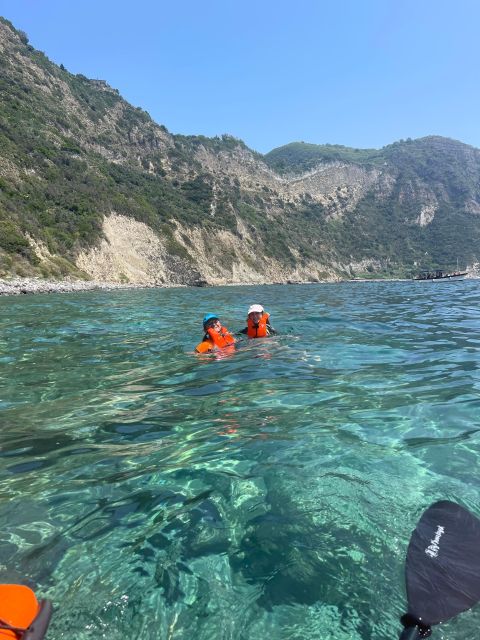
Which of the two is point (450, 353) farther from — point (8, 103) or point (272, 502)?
point (8, 103)

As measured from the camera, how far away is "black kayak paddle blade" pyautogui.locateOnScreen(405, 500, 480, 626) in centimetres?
248

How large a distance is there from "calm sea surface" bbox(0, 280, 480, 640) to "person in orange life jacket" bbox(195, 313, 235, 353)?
1.40 m

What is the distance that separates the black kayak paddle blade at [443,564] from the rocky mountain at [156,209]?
41162 millimetres

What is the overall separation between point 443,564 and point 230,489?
1.67m

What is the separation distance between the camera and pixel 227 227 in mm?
76750

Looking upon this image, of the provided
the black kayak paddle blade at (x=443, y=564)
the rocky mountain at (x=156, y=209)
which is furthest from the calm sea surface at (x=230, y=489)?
the rocky mountain at (x=156, y=209)

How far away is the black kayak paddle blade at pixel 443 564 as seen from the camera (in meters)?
2.48

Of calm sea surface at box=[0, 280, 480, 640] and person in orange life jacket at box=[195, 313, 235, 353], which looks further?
person in orange life jacket at box=[195, 313, 235, 353]

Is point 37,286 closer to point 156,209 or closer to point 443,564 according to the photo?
point 443,564

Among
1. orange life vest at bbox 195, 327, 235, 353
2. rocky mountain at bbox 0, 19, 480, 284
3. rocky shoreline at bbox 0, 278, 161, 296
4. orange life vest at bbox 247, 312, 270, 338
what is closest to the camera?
orange life vest at bbox 195, 327, 235, 353

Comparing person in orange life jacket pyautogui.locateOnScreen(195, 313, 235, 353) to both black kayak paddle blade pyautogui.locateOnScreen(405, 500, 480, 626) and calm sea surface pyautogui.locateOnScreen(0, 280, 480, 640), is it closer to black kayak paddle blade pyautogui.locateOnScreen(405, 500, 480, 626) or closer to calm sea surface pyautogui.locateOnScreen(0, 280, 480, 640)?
calm sea surface pyautogui.locateOnScreen(0, 280, 480, 640)

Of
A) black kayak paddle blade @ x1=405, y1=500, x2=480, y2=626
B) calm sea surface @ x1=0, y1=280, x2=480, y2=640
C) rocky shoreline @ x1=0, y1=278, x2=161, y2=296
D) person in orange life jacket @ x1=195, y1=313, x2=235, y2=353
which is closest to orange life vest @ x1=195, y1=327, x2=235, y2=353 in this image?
person in orange life jacket @ x1=195, y1=313, x2=235, y2=353

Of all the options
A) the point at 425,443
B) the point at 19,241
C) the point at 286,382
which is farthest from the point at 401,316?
the point at 19,241

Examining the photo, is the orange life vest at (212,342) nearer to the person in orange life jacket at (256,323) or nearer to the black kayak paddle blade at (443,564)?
the person in orange life jacket at (256,323)
